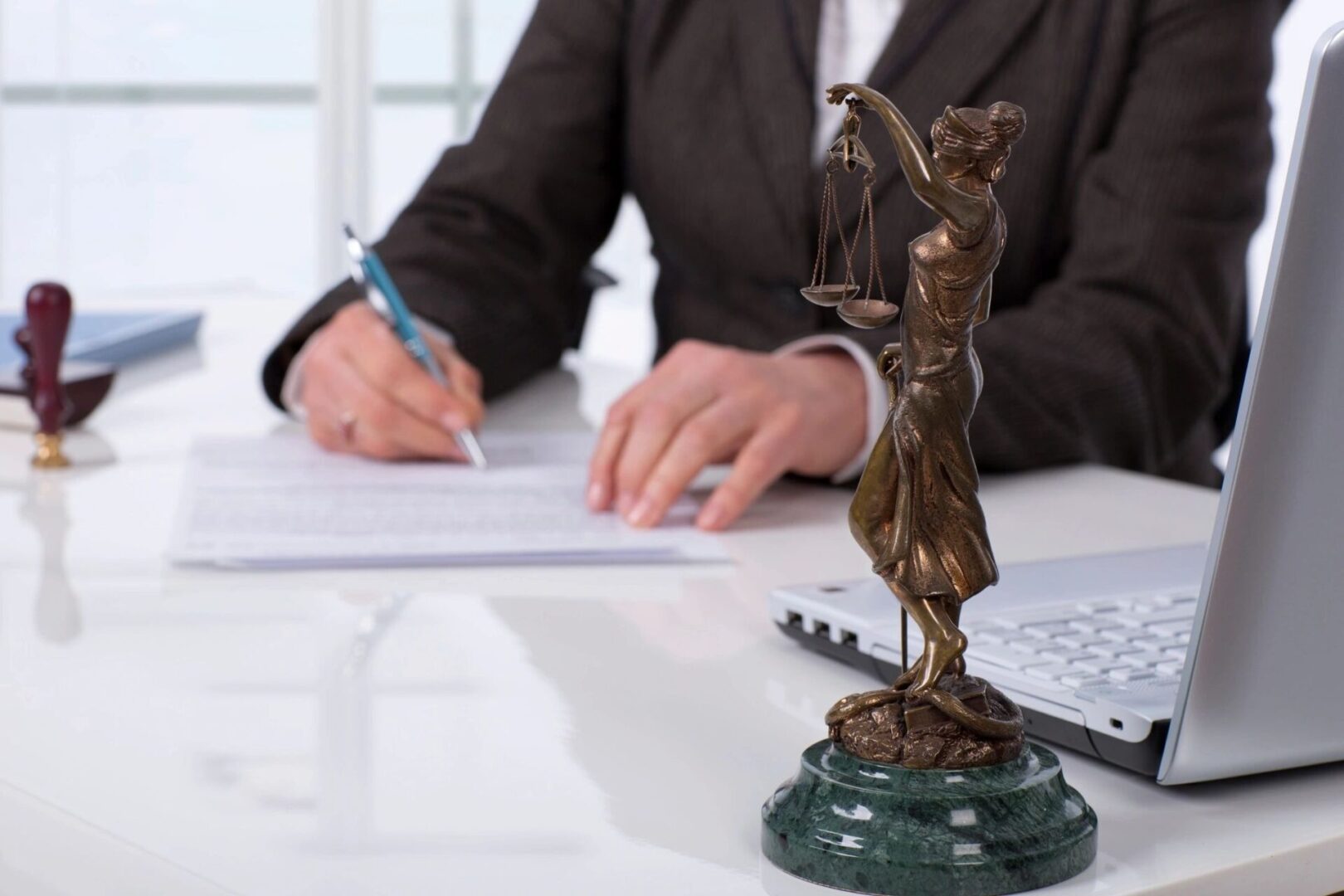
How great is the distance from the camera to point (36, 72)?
12.2 ft

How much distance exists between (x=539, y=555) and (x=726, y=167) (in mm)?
622

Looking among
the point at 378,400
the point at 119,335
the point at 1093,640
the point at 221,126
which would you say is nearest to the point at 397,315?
the point at 378,400

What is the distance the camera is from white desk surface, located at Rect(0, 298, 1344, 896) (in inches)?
17.8

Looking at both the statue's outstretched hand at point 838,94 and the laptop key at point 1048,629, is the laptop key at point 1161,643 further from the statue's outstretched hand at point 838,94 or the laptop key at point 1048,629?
the statue's outstretched hand at point 838,94

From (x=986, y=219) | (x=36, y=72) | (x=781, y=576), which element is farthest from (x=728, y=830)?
(x=36, y=72)

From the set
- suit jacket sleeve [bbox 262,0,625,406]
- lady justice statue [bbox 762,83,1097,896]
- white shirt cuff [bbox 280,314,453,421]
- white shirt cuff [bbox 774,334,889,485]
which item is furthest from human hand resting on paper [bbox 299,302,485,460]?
lady justice statue [bbox 762,83,1097,896]

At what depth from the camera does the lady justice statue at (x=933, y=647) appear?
15.9 inches

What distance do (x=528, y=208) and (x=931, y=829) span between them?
3.45 feet

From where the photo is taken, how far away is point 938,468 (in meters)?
0.42

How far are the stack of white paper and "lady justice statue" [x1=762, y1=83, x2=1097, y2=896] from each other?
1.30ft

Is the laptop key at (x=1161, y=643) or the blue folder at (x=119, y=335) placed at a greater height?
the laptop key at (x=1161, y=643)

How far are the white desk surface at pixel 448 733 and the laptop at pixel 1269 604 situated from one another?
0.02 metres

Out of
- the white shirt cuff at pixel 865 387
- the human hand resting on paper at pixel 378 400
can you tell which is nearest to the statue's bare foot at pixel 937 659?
the white shirt cuff at pixel 865 387

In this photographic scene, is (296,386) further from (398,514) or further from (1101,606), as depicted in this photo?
(1101,606)
